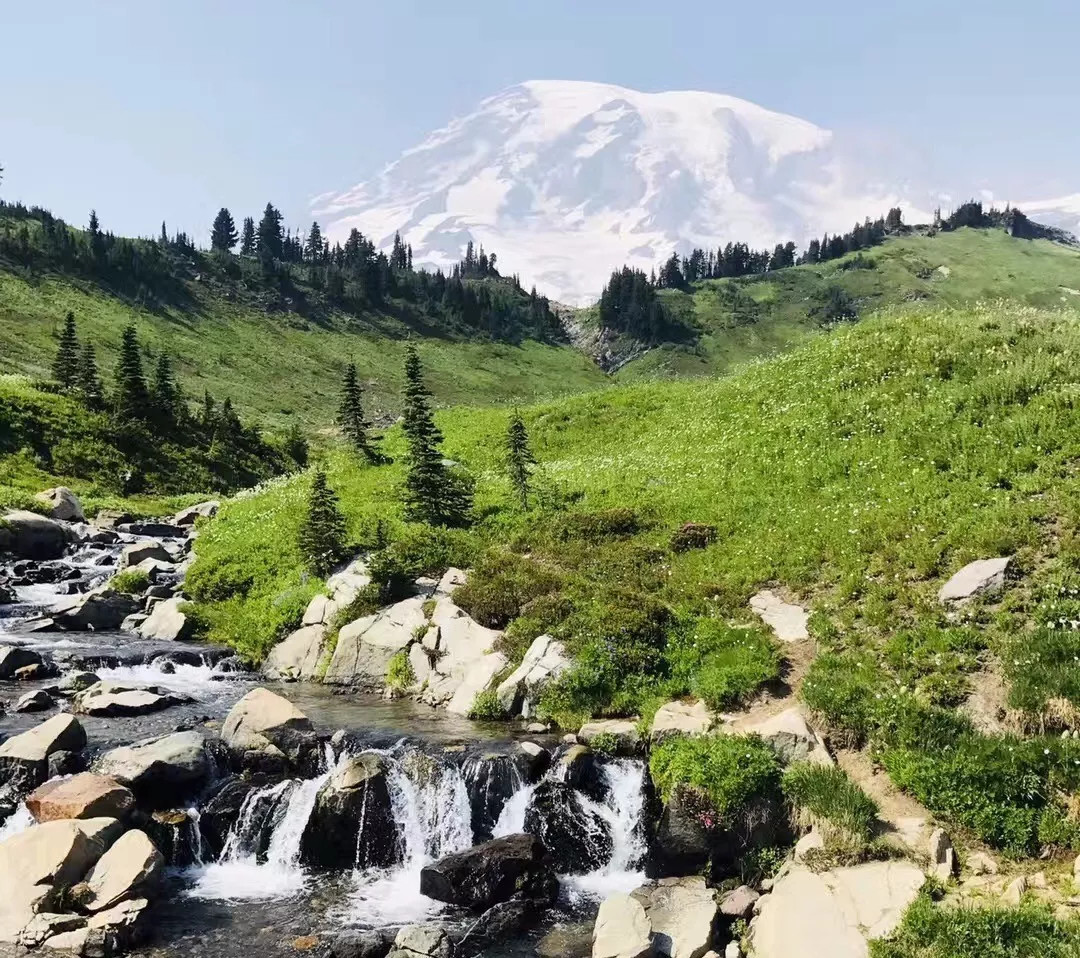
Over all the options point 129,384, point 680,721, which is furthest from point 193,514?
point 680,721

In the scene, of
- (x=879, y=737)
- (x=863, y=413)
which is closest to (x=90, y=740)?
(x=879, y=737)

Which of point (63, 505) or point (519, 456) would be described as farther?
point (63, 505)

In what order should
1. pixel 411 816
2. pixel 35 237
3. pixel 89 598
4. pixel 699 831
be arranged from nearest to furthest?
pixel 699 831 → pixel 411 816 → pixel 89 598 → pixel 35 237

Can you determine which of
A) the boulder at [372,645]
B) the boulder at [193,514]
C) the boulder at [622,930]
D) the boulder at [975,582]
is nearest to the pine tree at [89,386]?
the boulder at [193,514]

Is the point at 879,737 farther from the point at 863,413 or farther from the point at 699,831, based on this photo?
the point at 863,413

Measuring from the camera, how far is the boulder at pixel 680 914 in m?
11.6

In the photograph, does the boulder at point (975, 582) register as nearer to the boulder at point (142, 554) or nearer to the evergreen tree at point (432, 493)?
the evergreen tree at point (432, 493)

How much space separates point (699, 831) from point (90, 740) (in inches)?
526

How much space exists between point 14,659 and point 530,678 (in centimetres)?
1507

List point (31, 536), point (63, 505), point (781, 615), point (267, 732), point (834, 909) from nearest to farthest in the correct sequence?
point (834, 909), point (267, 732), point (781, 615), point (31, 536), point (63, 505)

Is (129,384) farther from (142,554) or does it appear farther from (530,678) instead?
(530,678)

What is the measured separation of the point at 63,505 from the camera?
44.0 m

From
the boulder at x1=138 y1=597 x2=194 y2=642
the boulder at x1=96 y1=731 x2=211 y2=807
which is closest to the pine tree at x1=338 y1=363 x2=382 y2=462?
the boulder at x1=138 y1=597 x2=194 y2=642

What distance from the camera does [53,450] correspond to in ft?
184
